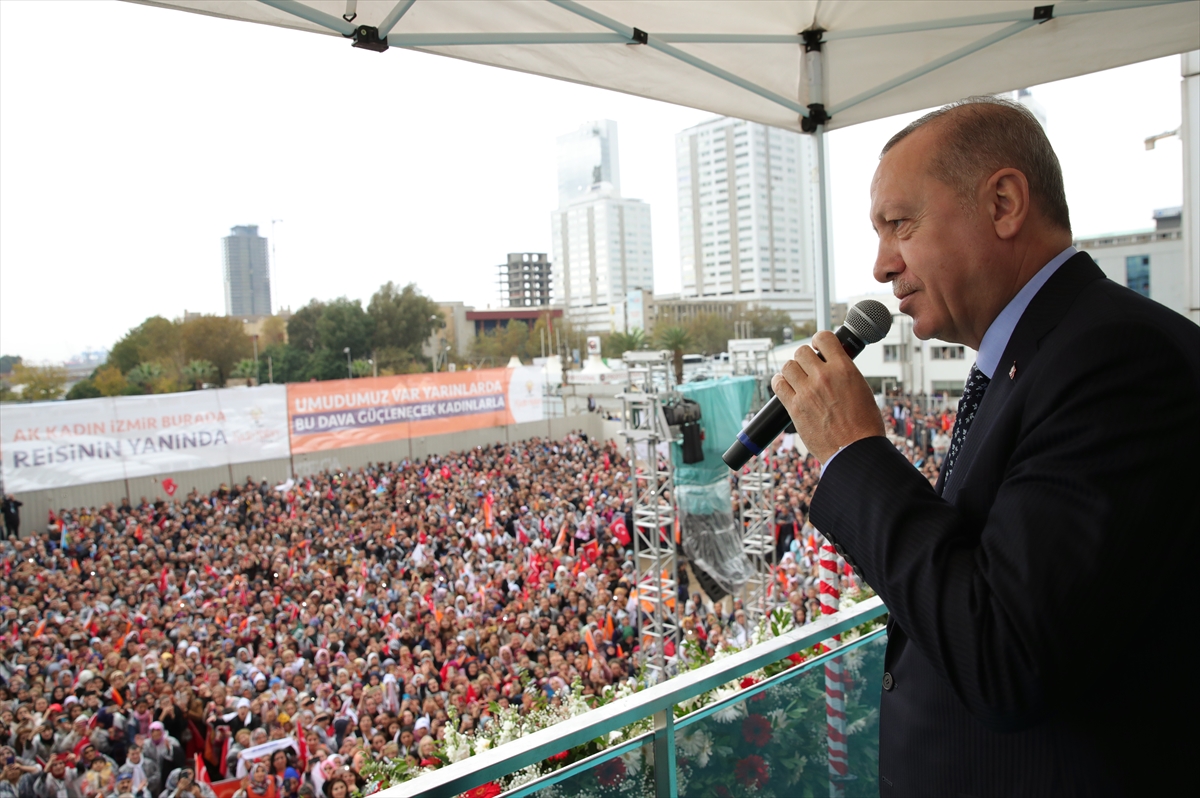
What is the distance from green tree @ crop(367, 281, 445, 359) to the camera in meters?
42.8

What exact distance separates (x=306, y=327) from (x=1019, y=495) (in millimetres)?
47476

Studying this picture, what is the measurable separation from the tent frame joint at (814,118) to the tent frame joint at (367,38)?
5.35 feet

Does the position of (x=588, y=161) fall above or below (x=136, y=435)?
above

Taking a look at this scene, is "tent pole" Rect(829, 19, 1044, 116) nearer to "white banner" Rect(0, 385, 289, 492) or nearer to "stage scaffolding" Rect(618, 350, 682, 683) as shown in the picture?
"stage scaffolding" Rect(618, 350, 682, 683)

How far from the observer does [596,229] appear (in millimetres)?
89875

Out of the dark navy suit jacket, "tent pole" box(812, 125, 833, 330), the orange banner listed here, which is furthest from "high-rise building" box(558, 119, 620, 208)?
the dark navy suit jacket

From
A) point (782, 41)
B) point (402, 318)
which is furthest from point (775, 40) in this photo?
point (402, 318)

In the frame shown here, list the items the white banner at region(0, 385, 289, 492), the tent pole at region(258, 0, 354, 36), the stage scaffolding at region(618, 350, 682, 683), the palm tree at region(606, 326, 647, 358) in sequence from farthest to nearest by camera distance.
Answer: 1. the palm tree at region(606, 326, 647, 358)
2. the white banner at region(0, 385, 289, 492)
3. the stage scaffolding at region(618, 350, 682, 683)
4. the tent pole at region(258, 0, 354, 36)

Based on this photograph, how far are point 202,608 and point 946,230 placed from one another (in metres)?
11.1

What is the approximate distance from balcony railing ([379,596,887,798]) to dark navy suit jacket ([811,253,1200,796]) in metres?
0.78

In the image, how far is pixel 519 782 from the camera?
1337 millimetres

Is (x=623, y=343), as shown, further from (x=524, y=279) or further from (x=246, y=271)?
(x=246, y=271)

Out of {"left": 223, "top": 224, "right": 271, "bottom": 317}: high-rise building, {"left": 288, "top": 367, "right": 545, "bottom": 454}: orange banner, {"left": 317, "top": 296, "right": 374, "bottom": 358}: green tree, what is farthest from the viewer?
{"left": 223, "top": 224, "right": 271, "bottom": 317}: high-rise building

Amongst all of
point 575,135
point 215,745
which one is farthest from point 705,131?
point 215,745
